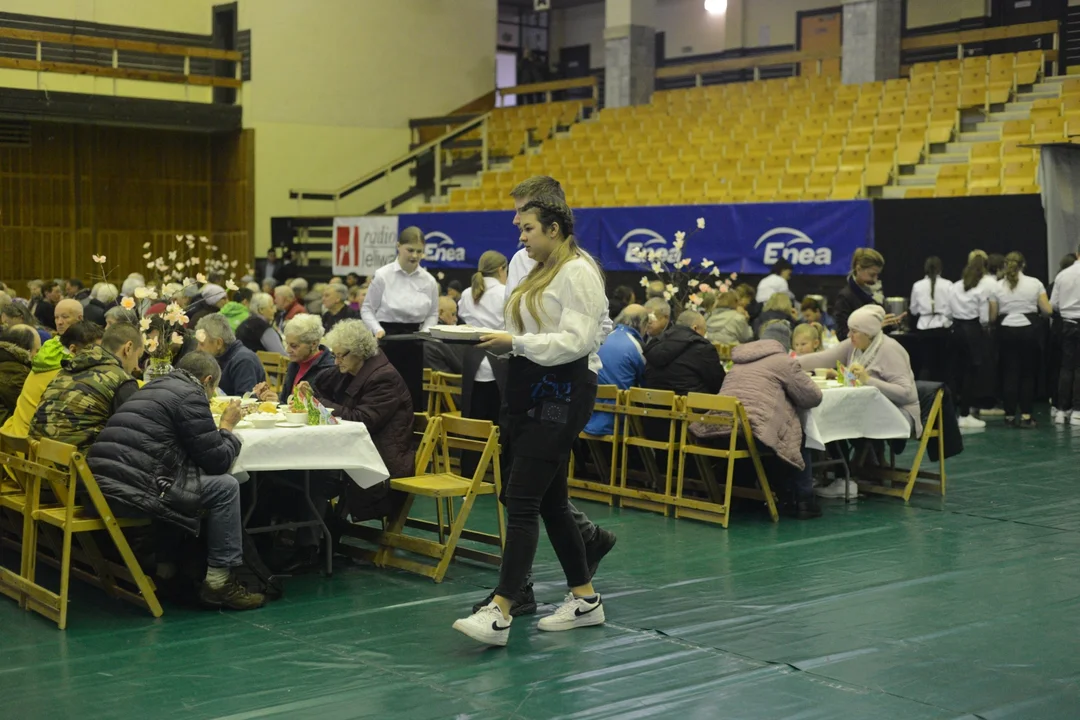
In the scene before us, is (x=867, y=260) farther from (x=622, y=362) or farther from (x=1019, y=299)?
(x=1019, y=299)

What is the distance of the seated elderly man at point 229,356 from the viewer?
6.61 metres

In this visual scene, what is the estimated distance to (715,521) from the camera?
6.64 metres

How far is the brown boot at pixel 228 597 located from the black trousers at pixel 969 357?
25.3 feet

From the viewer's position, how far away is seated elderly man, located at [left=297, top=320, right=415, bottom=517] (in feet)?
18.4

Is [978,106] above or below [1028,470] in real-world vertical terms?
above

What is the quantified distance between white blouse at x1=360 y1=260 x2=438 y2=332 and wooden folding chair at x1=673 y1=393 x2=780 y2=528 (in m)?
2.10

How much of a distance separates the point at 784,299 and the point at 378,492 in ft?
16.6

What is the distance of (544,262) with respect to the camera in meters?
4.38

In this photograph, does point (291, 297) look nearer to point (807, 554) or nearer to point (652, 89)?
point (807, 554)

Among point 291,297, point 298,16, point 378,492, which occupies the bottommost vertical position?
point 378,492

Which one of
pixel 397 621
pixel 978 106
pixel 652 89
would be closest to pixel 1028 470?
pixel 397 621

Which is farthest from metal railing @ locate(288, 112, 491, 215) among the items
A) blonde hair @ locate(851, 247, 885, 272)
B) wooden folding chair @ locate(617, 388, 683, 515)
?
wooden folding chair @ locate(617, 388, 683, 515)

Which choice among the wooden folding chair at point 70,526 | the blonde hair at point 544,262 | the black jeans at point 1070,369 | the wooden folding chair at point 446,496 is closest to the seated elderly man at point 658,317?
the wooden folding chair at point 446,496

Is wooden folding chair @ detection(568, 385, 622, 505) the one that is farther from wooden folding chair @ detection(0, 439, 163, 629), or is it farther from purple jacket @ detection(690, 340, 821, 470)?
wooden folding chair @ detection(0, 439, 163, 629)
